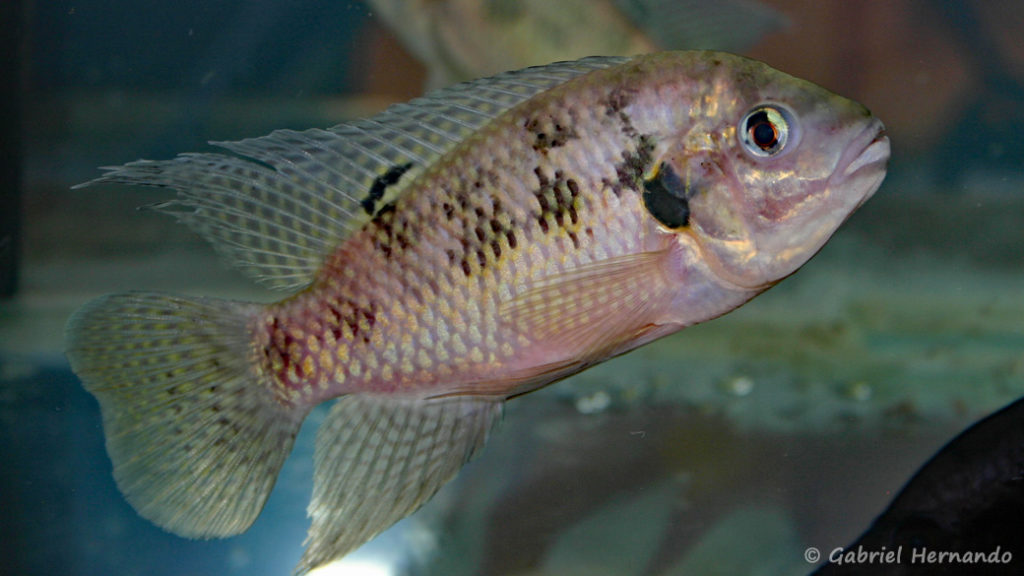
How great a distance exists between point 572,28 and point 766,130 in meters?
1.79

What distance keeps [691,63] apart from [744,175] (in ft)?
0.70

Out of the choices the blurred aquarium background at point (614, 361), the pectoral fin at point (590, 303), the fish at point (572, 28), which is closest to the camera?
the pectoral fin at point (590, 303)

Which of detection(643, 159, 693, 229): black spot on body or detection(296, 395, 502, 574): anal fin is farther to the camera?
detection(296, 395, 502, 574): anal fin

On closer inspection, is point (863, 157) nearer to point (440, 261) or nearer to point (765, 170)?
point (765, 170)

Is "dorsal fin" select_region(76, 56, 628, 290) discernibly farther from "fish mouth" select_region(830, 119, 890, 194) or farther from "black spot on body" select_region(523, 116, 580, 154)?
"fish mouth" select_region(830, 119, 890, 194)

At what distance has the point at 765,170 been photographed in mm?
1200

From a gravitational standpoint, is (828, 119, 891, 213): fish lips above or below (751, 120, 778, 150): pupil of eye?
below

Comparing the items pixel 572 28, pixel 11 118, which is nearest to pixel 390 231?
pixel 572 28

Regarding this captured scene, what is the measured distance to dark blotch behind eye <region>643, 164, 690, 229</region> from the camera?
1.20 m

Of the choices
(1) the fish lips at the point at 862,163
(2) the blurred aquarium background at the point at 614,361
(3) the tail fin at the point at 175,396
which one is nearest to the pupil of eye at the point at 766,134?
(1) the fish lips at the point at 862,163

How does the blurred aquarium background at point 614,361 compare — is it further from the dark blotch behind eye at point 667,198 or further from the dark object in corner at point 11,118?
the dark blotch behind eye at point 667,198

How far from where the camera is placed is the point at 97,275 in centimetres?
398

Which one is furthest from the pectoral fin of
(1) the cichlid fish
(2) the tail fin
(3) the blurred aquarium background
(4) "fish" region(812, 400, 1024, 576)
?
(3) the blurred aquarium background

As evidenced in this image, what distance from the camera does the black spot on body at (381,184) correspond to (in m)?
1.36
